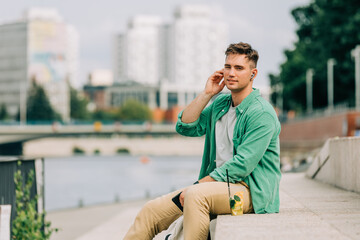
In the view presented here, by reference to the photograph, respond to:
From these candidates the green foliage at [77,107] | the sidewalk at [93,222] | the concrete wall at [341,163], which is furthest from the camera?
the green foliage at [77,107]

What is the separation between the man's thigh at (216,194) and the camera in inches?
181

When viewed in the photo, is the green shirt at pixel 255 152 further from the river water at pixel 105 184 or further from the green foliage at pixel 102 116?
the green foliage at pixel 102 116

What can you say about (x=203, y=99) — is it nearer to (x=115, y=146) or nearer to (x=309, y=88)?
(x=309, y=88)

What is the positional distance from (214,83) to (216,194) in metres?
0.97

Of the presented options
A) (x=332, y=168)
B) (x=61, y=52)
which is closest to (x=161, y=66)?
(x=61, y=52)

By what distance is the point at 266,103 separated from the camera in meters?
4.93

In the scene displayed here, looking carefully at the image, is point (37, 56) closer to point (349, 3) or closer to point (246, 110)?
point (349, 3)

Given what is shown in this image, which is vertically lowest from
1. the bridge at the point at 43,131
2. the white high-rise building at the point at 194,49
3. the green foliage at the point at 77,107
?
the bridge at the point at 43,131

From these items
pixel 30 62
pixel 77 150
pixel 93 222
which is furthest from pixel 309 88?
pixel 30 62

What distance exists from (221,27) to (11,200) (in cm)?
19145

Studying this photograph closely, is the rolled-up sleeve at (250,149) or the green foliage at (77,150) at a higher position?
the rolled-up sleeve at (250,149)

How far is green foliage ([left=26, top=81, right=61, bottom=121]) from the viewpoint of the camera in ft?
365

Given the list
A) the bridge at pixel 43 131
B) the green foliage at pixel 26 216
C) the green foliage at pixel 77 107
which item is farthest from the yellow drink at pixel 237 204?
the green foliage at pixel 77 107

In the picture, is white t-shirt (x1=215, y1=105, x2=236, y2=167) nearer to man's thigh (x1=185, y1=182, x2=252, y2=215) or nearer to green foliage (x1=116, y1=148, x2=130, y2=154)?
man's thigh (x1=185, y1=182, x2=252, y2=215)
